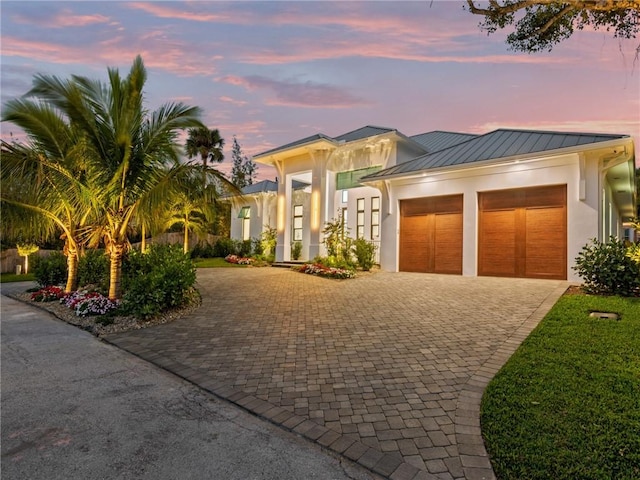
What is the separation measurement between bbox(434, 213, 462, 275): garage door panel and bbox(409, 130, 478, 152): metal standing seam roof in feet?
19.6

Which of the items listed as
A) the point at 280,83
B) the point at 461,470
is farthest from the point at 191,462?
the point at 280,83

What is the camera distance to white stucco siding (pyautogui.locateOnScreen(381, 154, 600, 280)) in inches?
376

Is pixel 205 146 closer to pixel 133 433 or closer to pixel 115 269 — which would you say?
pixel 115 269

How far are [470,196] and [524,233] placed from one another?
2096mm

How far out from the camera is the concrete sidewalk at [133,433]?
2.30m

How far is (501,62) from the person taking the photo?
763 cm

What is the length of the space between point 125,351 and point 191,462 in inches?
135

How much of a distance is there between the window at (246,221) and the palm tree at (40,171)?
50.1ft

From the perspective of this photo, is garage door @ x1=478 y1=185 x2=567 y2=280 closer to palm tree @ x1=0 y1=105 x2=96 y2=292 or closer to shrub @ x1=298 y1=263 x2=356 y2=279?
shrub @ x1=298 y1=263 x2=356 y2=279

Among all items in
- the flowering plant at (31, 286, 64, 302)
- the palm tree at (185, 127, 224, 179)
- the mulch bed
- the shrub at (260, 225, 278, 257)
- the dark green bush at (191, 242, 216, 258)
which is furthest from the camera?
the palm tree at (185, 127, 224, 179)

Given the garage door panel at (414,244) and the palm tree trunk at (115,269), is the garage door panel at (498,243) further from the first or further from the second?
the palm tree trunk at (115,269)

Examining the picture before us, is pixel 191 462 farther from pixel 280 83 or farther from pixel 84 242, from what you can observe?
pixel 280 83

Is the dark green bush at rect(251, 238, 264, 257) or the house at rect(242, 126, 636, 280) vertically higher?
the house at rect(242, 126, 636, 280)

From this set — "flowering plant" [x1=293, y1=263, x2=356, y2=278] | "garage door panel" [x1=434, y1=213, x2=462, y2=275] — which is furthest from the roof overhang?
"garage door panel" [x1=434, y1=213, x2=462, y2=275]
